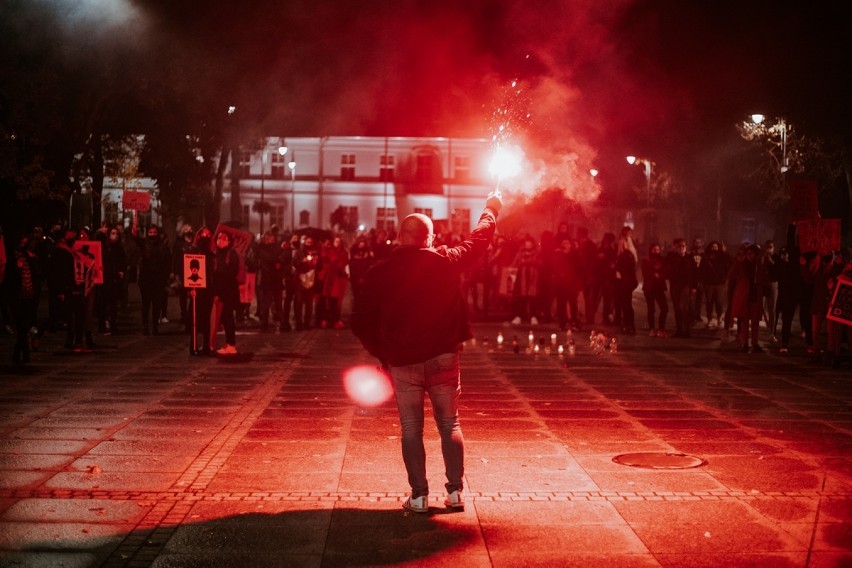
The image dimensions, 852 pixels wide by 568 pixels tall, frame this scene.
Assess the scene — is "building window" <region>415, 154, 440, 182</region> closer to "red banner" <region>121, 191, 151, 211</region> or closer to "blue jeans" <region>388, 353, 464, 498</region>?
"red banner" <region>121, 191, 151, 211</region>

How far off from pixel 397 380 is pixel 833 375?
9.68 metres

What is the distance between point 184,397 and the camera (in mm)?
11492

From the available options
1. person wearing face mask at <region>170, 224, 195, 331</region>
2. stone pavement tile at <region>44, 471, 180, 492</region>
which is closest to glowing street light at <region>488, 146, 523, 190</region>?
stone pavement tile at <region>44, 471, 180, 492</region>

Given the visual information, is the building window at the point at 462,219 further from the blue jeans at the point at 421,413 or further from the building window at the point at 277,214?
the blue jeans at the point at 421,413

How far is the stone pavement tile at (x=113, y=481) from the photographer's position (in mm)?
7105

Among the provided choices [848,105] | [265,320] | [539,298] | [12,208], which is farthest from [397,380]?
[848,105]

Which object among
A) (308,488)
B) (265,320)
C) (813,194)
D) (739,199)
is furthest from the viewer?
(739,199)

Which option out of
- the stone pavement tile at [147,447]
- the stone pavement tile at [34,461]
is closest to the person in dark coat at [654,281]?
the stone pavement tile at [147,447]

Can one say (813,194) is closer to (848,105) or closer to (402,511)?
(402,511)

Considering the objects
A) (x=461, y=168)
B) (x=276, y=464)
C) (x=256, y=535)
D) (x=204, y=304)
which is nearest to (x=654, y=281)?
(x=204, y=304)

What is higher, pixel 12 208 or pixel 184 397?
pixel 12 208

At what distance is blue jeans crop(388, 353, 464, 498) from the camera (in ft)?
21.6

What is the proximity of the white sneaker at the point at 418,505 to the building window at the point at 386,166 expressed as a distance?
71347mm

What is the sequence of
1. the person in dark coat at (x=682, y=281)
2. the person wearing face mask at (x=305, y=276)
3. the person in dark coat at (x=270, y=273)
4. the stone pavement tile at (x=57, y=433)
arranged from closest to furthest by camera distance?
the stone pavement tile at (x=57, y=433), the person in dark coat at (x=682, y=281), the person in dark coat at (x=270, y=273), the person wearing face mask at (x=305, y=276)
